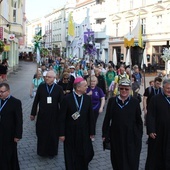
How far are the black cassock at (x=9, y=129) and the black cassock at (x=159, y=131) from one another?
2171mm

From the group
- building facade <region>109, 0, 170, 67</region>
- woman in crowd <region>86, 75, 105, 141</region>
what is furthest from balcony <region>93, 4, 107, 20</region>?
woman in crowd <region>86, 75, 105, 141</region>

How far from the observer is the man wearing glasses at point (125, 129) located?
5113 mm

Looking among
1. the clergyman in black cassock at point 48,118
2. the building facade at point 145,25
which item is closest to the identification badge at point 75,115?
the clergyman in black cassock at point 48,118

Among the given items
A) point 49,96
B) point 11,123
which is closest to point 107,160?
point 49,96

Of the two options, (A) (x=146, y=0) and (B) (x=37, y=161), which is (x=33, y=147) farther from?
(A) (x=146, y=0)

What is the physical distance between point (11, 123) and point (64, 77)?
3950 millimetres

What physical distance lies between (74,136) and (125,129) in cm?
93

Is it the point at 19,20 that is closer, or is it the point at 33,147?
the point at 33,147

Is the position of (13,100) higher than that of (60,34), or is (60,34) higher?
(60,34)

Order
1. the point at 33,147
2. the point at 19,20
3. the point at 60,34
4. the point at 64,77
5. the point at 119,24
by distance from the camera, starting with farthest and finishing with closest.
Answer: the point at 60,34 < the point at 119,24 < the point at 19,20 < the point at 64,77 < the point at 33,147

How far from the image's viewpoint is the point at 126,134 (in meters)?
5.12

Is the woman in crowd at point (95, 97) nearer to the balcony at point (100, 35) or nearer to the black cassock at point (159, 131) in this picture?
the black cassock at point (159, 131)

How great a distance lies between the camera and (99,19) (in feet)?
166

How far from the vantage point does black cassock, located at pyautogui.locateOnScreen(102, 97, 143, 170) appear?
16.8ft
